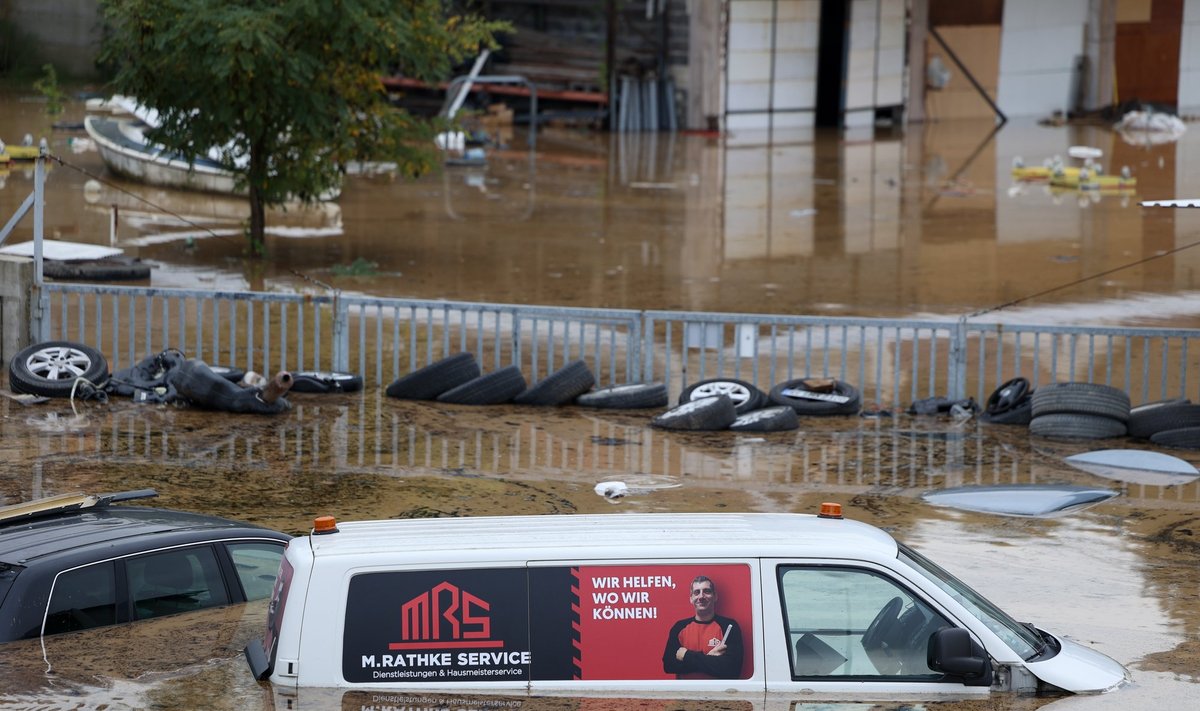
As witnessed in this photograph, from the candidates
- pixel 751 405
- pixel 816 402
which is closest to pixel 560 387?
pixel 751 405

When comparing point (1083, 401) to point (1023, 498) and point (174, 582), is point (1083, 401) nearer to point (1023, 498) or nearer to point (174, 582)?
point (1023, 498)

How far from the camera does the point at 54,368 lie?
46.5 ft

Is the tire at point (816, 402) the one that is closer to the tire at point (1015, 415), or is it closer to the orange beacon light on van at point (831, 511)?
the tire at point (1015, 415)

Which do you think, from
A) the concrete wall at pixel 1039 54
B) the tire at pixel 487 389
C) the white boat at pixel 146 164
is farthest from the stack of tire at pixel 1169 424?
the concrete wall at pixel 1039 54

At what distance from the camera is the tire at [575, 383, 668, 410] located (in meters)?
14.4

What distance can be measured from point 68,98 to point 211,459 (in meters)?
30.1

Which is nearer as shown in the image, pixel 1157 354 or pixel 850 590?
pixel 850 590

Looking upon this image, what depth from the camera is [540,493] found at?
1143cm

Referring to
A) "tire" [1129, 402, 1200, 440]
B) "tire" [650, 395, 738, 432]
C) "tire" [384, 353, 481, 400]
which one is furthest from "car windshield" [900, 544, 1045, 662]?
"tire" [384, 353, 481, 400]

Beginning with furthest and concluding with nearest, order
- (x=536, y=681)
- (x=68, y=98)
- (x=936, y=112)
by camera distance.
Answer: (x=936, y=112)
(x=68, y=98)
(x=536, y=681)

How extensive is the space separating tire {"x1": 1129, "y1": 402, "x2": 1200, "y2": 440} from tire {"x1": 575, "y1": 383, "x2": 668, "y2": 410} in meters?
4.39

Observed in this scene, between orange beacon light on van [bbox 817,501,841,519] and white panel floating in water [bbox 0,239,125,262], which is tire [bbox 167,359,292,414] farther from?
orange beacon light on van [bbox 817,501,841,519]

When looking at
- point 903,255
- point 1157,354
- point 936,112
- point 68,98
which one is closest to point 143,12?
point 903,255

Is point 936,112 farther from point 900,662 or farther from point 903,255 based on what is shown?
point 900,662
